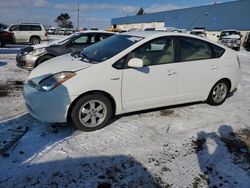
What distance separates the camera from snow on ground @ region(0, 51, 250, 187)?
331 cm

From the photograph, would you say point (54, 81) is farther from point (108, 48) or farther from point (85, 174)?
point (85, 174)

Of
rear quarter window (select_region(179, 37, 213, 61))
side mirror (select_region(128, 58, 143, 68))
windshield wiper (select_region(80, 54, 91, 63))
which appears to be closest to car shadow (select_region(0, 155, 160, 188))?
side mirror (select_region(128, 58, 143, 68))

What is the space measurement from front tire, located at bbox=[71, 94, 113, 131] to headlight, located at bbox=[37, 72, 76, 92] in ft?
1.33

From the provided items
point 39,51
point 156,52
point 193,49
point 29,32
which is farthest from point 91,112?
point 29,32

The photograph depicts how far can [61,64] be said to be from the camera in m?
4.75

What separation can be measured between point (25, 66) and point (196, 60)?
225 inches

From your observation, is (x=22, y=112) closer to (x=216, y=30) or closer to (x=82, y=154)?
(x=82, y=154)

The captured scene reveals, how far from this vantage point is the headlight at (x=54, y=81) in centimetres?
420

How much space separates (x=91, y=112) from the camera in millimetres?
4469

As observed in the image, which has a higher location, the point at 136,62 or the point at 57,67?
Result: the point at 136,62

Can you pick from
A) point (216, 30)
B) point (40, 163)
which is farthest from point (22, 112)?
point (216, 30)

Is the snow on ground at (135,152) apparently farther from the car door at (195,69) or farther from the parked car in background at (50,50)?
the parked car in background at (50,50)

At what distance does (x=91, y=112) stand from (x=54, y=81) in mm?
775

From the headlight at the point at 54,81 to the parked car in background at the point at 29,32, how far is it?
20.6 m
